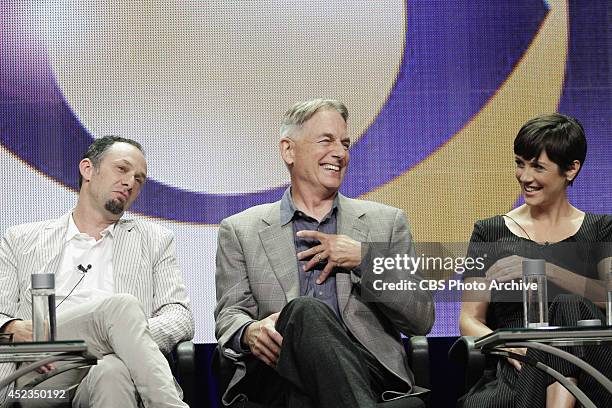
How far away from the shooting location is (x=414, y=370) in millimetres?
3652

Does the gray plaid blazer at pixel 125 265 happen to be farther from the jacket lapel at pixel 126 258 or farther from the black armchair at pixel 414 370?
the black armchair at pixel 414 370

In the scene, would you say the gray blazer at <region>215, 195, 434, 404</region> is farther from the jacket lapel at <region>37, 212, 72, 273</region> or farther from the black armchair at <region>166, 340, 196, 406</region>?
the jacket lapel at <region>37, 212, 72, 273</region>

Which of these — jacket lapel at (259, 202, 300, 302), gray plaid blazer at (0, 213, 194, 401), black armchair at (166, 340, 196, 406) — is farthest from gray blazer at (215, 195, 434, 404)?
gray plaid blazer at (0, 213, 194, 401)

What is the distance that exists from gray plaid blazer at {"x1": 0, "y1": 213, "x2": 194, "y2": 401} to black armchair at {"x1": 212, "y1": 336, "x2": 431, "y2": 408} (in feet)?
1.04

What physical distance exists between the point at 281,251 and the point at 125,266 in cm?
69

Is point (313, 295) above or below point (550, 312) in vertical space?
above

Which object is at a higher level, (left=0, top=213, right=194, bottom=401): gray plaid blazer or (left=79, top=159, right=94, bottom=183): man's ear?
(left=79, top=159, right=94, bottom=183): man's ear

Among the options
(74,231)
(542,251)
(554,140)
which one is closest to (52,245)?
(74,231)

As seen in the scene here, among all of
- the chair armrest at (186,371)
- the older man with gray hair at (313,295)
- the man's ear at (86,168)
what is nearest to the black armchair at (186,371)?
the chair armrest at (186,371)

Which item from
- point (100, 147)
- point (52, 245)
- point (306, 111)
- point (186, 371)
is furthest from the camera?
point (100, 147)

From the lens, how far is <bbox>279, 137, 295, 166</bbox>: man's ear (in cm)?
419

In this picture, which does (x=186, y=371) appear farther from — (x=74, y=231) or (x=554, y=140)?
(x=554, y=140)

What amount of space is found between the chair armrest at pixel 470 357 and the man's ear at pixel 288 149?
1022 millimetres

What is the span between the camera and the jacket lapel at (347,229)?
3.90 meters
